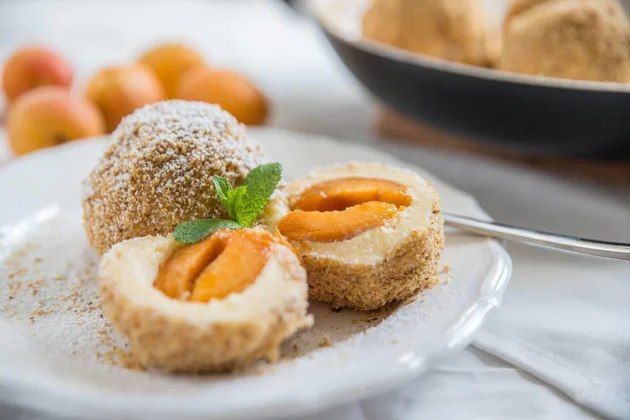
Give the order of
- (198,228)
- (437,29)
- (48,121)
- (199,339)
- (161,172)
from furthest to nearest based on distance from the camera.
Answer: (437,29) → (48,121) → (161,172) → (198,228) → (199,339)

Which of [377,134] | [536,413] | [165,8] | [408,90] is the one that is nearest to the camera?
[536,413]

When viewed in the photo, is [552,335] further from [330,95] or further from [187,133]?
[330,95]

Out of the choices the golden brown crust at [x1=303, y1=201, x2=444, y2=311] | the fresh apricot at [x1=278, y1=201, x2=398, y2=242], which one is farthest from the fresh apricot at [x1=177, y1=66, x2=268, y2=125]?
the golden brown crust at [x1=303, y1=201, x2=444, y2=311]

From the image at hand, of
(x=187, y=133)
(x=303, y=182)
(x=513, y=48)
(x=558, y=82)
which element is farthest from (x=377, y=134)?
(x=187, y=133)

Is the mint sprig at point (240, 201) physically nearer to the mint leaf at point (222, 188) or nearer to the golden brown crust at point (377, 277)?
the mint leaf at point (222, 188)

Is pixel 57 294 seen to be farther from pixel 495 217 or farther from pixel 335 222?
pixel 495 217

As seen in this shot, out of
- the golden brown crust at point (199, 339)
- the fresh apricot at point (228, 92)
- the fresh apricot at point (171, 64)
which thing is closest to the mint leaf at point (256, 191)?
the golden brown crust at point (199, 339)

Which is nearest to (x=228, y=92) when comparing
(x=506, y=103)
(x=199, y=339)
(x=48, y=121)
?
(x=48, y=121)
